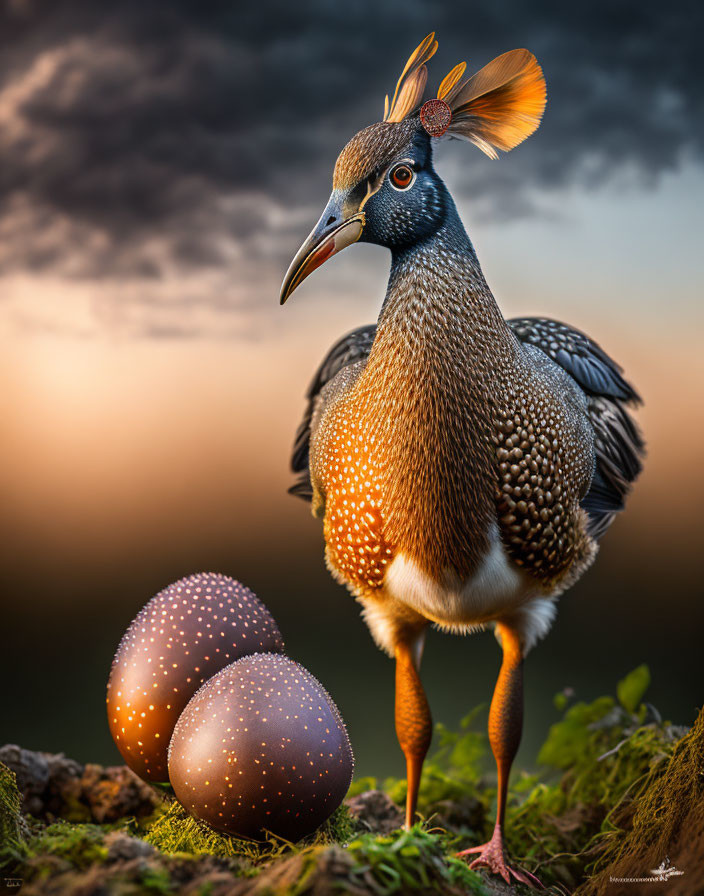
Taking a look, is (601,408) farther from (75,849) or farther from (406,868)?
(75,849)

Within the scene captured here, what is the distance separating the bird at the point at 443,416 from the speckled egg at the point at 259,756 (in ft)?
1.25

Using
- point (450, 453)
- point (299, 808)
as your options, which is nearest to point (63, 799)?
point (299, 808)

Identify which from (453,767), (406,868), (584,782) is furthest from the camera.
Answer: (453,767)

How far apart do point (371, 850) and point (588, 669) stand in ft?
5.77

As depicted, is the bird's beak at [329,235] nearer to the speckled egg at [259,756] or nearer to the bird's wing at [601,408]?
the bird's wing at [601,408]

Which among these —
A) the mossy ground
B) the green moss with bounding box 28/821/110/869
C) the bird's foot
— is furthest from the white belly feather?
the green moss with bounding box 28/821/110/869

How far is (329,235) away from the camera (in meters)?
1.67

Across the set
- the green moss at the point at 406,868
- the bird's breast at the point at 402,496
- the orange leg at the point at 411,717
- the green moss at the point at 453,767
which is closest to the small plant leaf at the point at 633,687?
the green moss at the point at 453,767

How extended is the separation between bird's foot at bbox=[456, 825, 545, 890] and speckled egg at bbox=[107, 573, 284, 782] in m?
0.72

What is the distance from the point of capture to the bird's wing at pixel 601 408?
1.97 meters

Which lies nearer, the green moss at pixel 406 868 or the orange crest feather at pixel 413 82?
the green moss at pixel 406 868

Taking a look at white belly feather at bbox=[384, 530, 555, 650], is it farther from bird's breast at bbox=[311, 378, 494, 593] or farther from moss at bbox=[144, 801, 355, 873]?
moss at bbox=[144, 801, 355, 873]

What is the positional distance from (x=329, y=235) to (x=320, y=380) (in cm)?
63

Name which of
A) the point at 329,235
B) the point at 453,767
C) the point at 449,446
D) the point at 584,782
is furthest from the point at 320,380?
the point at 584,782
